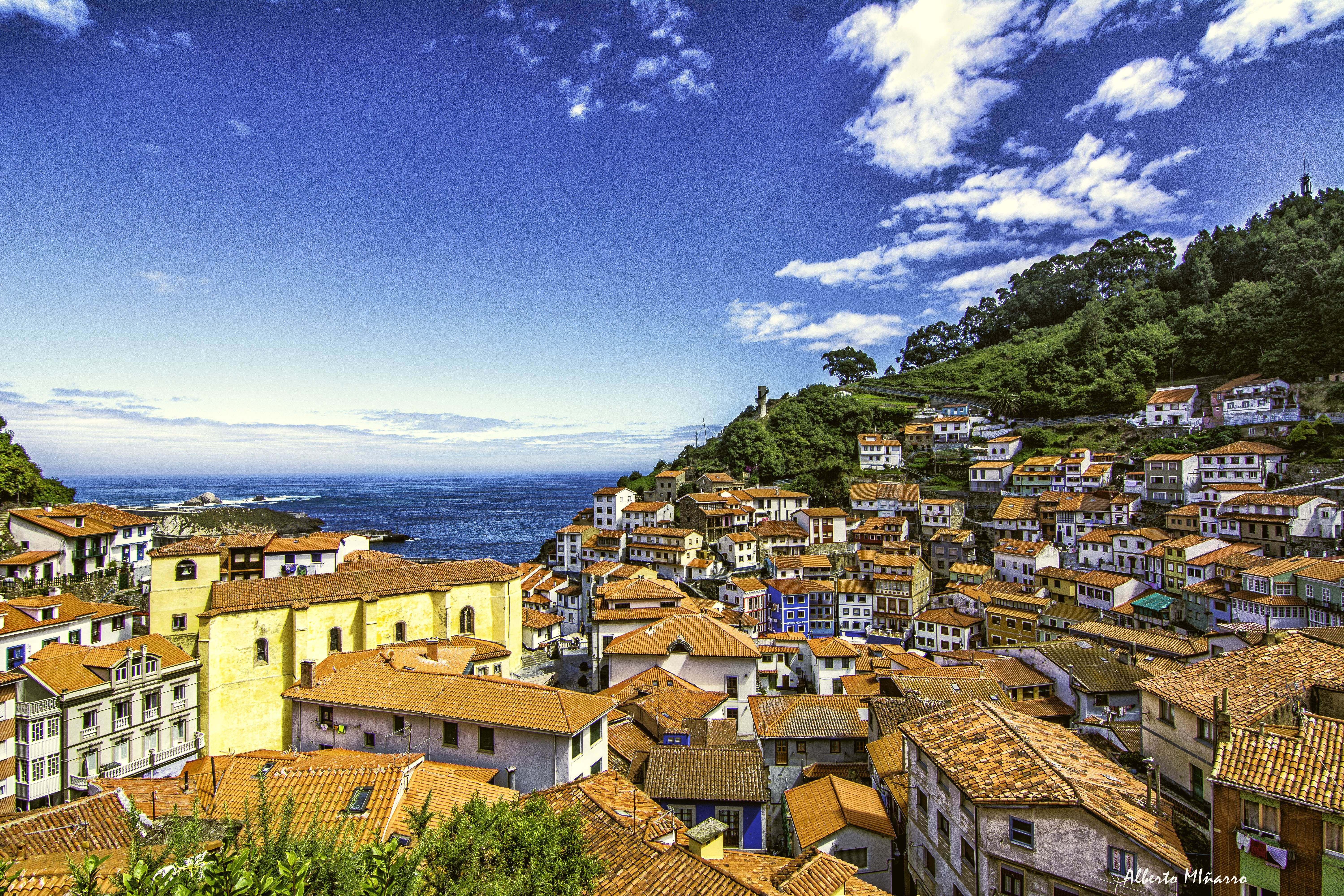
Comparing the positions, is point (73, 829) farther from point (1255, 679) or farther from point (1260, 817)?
point (1255, 679)

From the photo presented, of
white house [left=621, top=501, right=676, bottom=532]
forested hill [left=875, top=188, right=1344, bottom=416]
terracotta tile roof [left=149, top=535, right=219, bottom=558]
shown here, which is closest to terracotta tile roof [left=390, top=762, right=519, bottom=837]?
terracotta tile roof [left=149, top=535, right=219, bottom=558]

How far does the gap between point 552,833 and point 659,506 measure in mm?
64545

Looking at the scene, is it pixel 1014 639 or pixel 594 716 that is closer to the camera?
pixel 594 716

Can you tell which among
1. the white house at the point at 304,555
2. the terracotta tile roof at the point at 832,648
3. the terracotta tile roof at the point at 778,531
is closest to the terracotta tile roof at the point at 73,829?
the white house at the point at 304,555

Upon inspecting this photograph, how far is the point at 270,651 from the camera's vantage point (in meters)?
25.8

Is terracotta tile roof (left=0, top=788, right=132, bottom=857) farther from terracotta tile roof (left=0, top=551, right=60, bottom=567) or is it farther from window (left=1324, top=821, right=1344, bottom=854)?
terracotta tile roof (left=0, top=551, right=60, bottom=567)

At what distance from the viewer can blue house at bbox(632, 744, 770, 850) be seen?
638 inches

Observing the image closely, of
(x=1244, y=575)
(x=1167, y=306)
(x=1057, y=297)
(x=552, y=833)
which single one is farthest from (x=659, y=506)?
(x=1057, y=297)

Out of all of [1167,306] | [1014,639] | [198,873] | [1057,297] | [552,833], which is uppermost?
[1057,297]

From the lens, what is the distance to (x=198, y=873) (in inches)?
219

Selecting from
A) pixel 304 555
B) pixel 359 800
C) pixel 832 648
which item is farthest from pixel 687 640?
pixel 304 555

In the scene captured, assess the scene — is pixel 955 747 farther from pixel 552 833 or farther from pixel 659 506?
pixel 659 506

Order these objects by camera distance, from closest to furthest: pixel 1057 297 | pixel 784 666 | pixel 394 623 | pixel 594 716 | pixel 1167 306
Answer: pixel 594 716 → pixel 394 623 → pixel 784 666 → pixel 1167 306 → pixel 1057 297

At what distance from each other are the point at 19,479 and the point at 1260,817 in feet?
221
